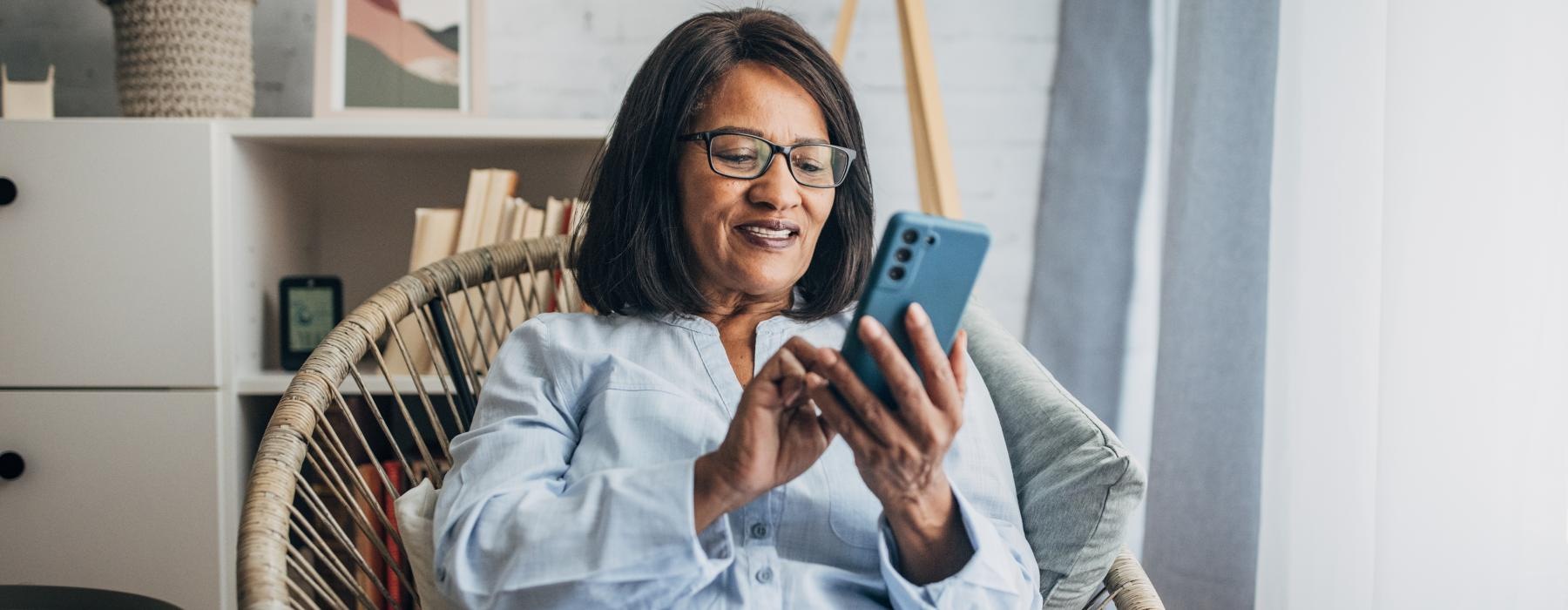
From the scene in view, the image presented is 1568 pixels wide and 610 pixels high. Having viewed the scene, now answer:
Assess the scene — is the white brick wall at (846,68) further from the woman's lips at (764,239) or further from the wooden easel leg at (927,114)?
the woman's lips at (764,239)

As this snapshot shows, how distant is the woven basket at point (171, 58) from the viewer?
1.53 metres

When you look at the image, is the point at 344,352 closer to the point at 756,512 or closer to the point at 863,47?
the point at 756,512

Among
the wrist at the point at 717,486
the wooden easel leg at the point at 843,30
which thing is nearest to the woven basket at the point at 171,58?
the wooden easel leg at the point at 843,30

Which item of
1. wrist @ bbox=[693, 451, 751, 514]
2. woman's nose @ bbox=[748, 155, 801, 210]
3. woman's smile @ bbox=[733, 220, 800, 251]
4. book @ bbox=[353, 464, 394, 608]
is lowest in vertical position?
book @ bbox=[353, 464, 394, 608]

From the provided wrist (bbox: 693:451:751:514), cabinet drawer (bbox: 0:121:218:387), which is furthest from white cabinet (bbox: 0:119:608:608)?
wrist (bbox: 693:451:751:514)

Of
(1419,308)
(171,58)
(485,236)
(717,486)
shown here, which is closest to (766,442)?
(717,486)

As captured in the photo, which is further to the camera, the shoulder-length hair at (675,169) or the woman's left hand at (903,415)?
Result: the shoulder-length hair at (675,169)

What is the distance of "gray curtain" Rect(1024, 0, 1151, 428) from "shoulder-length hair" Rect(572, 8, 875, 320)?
871 mm

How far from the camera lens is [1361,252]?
1.09 meters

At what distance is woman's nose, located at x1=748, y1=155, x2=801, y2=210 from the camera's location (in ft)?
3.14

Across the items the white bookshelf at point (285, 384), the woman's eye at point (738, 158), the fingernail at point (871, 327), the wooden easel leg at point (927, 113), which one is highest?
the wooden easel leg at point (927, 113)

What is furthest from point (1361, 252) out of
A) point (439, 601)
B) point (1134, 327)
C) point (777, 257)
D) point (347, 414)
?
point (347, 414)

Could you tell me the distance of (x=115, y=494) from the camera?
4.87 feet

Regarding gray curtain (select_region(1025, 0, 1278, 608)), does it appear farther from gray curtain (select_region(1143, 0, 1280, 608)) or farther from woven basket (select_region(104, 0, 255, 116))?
woven basket (select_region(104, 0, 255, 116))
